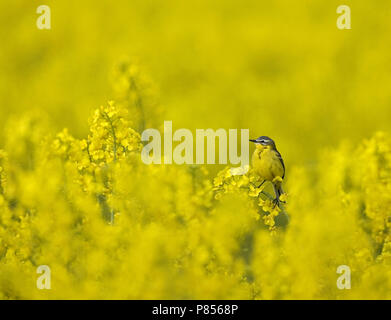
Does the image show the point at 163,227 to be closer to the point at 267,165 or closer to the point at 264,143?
the point at 267,165

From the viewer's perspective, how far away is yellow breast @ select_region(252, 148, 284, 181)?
471 cm

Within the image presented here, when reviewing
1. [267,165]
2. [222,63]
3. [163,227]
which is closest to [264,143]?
[267,165]

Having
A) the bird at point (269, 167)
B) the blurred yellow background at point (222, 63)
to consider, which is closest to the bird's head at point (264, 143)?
the bird at point (269, 167)

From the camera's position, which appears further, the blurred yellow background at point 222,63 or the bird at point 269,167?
the blurred yellow background at point 222,63

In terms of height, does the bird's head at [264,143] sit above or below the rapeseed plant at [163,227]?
above

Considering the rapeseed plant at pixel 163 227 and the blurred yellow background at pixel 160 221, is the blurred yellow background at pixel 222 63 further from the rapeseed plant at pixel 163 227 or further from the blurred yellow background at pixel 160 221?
the rapeseed plant at pixel 163 227

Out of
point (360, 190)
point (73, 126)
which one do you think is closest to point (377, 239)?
point (360, 190)

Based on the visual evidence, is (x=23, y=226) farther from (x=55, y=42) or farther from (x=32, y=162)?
(x=55, y=42)

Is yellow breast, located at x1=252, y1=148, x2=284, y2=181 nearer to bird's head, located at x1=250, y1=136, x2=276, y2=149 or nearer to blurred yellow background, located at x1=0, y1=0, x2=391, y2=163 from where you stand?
bird's head, located at x1=250, y1=136, x2=276, y2=149

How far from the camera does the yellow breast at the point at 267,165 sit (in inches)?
186

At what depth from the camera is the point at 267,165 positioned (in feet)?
15.5

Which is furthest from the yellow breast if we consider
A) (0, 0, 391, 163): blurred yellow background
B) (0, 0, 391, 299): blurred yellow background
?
(0, 0, 391, 163): blurred yellow background
